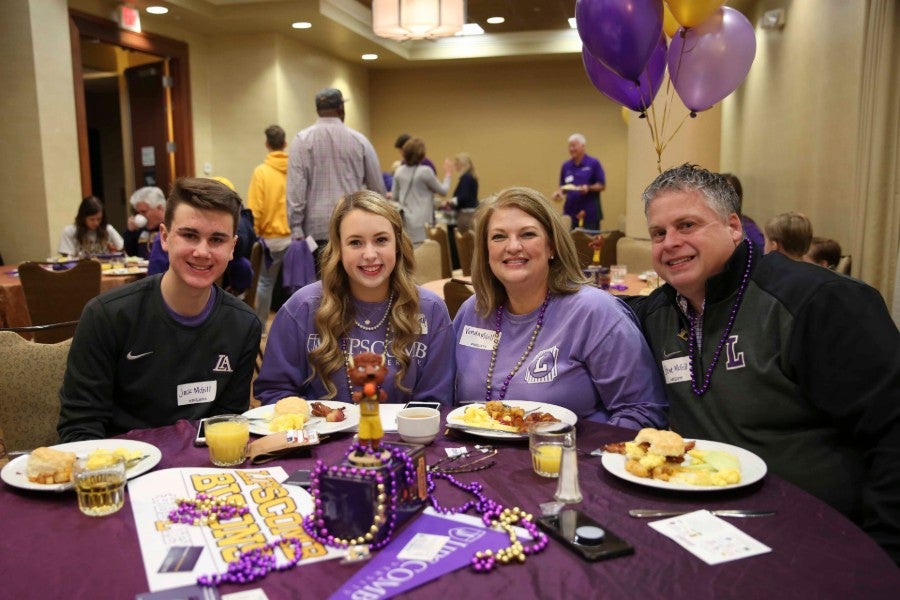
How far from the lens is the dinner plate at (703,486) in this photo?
1.37 metres

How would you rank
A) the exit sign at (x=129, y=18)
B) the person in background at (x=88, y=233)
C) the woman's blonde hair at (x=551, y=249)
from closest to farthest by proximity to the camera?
the woman's blonde hair at (x=551, y=249), the person in background at (x=88, y=233), the exit sign at (x=129, y=18)

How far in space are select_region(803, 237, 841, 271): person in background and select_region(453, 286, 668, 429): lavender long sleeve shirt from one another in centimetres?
257

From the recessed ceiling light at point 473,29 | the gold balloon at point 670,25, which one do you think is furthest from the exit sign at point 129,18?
the gold balloon at point 670,25

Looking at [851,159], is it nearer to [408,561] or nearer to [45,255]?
[408,561]

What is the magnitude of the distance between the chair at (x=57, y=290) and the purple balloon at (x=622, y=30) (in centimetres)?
314

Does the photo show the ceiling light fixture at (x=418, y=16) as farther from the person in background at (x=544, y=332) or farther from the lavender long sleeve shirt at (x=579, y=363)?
the lavender long sleeve shirt at (x=579, y=363)

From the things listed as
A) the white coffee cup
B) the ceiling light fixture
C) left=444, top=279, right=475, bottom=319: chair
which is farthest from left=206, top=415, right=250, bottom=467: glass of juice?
the ceiling light fixture

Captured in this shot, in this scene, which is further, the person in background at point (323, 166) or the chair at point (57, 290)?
the person in background at point (323, 166)

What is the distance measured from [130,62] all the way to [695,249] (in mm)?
9557

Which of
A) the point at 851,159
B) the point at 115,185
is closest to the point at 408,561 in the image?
the point at 851,159

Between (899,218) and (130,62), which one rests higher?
(130,62)

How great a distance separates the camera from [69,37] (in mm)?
6855

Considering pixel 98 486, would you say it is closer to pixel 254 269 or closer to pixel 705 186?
pixel 705 186

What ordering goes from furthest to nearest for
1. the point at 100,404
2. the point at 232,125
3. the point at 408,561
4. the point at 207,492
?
1. the point at 232,125
2. the point at 100,404
3. the point at 207,492
4. the point at 408,561
